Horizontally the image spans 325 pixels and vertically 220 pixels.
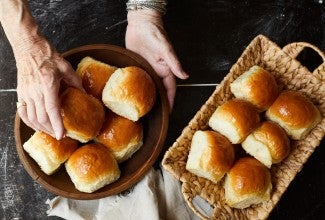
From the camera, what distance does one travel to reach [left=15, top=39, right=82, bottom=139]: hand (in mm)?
1008

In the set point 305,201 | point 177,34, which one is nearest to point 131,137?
point 177,34

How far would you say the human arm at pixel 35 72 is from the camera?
101cm

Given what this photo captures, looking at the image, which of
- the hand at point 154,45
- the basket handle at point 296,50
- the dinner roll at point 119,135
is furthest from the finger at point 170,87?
the basket handle at point 296,50

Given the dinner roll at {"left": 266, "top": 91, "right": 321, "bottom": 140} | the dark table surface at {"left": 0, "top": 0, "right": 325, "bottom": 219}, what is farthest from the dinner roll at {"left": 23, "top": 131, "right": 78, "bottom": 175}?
the dinner roll at {"left": 266, "top": 91, "right": 321, "bottom": 140}

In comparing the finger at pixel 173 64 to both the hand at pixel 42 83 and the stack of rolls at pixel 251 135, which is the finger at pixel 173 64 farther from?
the hand at pixel 42 83

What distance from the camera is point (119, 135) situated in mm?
1138

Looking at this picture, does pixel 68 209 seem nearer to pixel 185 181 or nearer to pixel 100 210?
pixel 100 210

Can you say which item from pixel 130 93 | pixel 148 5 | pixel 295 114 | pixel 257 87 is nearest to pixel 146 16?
pixel 148 5

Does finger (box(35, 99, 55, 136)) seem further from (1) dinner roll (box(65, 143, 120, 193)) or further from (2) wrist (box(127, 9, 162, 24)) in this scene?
(2) wrist (box(127, 9, 162, 24))

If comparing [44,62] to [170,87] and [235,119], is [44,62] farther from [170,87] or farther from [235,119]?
[235,119]

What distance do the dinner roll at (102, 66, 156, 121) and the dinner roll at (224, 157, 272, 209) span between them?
0.29m

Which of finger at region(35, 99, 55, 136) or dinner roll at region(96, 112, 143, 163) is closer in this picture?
finger at region(35, 99, 55, 136)

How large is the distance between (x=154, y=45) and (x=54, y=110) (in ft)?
1.26

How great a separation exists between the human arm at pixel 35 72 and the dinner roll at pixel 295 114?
1.75 feet
